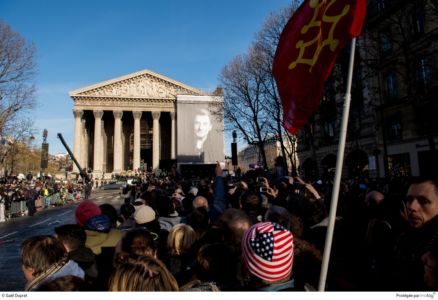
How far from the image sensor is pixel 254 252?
6.90ft

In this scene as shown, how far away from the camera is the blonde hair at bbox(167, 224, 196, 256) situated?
3201mm

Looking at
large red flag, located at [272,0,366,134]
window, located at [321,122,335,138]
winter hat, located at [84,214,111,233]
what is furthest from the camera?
window, located at [321,122,335,138]

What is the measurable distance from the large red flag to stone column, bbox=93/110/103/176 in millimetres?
59005

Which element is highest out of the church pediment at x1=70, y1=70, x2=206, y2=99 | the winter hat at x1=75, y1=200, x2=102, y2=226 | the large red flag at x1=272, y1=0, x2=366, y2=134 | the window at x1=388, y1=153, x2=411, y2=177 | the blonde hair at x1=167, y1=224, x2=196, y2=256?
the church pediment at x1=70, y1=70, x2=206, y2=99

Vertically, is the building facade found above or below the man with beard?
above

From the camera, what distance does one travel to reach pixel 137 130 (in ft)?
200

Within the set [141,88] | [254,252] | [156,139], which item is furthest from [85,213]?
[141,88]

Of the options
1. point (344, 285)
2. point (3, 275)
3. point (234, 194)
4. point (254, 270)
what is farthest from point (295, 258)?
point (3, 275)

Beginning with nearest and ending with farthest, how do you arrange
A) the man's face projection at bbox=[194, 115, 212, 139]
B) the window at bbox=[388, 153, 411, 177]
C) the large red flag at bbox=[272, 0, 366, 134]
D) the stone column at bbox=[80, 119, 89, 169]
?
1. the large red flag at bbox=[272, 0, 366, 134]
2. the window at bbox=[388, 153, 411, 177]
3. the man's face projection at bbox=[194, 115, 212, 139]
4. the stone column at bbox=[80, 119, 89, 169]

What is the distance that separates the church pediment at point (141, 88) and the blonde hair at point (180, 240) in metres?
56.4

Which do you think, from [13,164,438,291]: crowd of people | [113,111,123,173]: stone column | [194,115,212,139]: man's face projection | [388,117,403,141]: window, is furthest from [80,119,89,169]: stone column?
[13,164,438,291]: crowd of people

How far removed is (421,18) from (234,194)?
2120cm

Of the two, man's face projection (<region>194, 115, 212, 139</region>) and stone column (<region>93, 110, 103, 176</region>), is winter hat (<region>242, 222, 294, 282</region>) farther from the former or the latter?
stone column (<region>93, 110, 103, 176</region>)

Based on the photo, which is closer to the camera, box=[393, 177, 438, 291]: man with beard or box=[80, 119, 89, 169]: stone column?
box=[393, 177, 438, 291]: man with beard
